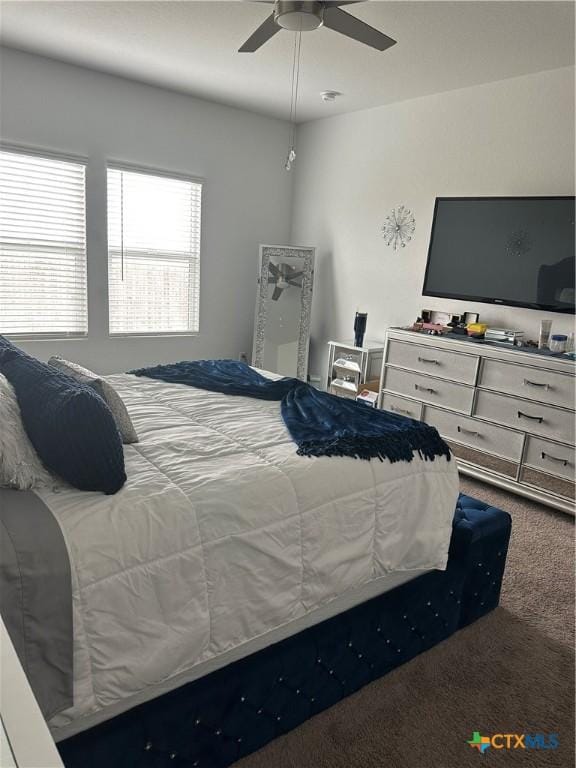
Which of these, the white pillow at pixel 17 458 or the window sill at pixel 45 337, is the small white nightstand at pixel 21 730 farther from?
the window sill at pixel 45 337

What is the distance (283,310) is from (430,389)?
1819mm

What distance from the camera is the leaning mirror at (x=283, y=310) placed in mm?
5070

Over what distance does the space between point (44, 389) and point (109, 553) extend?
0.54m

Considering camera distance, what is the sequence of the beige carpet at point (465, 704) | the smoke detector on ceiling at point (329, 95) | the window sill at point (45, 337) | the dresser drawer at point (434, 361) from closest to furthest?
the beige carpet at point (465, 704) → the dresser drawer at point (434, 361) → the window sill at point (45, 337) → the smoke detector on ceiling at point (329, 95)

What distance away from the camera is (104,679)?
1273 mm

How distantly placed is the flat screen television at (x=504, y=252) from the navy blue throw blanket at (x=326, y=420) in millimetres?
1850

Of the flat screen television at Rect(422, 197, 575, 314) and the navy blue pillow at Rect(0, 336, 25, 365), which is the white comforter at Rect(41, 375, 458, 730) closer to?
the navy blue pillow at Rect(0, 336, 25, 365)

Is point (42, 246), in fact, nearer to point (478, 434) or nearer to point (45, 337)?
point (45, 337)

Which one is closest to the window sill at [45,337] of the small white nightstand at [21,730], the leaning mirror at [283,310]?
the leaning mirror at [283,310]

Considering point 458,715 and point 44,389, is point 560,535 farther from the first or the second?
point 44,389

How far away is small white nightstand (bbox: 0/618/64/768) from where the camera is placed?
544 millimetres

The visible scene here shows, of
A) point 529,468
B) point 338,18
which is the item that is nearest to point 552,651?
point 529,468

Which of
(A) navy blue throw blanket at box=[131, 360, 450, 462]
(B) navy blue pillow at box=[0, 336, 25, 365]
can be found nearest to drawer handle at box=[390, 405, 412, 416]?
(A) navy blue throw blanket at box=[131, 360, 450, 462]

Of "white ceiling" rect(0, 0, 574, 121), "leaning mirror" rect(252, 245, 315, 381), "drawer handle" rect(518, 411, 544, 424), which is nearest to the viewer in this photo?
"white ceiling" rect(0, 0, 574, 121)
